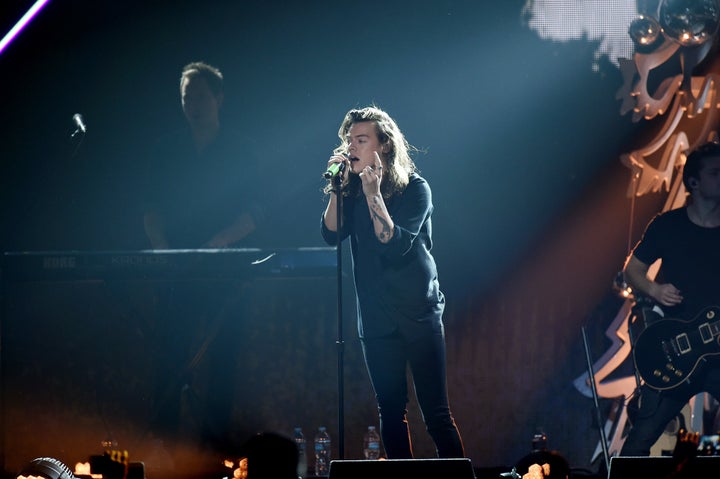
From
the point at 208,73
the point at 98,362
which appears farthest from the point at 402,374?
the point at 208,73

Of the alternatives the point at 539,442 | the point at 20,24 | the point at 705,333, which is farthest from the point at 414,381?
the point at 20,24

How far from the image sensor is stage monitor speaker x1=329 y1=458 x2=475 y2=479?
332cm

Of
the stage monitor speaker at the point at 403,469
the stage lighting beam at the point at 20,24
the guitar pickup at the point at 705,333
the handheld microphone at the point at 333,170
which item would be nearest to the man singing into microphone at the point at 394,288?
the handheld microphone at the point at 333,170

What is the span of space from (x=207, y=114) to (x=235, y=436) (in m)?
2.09

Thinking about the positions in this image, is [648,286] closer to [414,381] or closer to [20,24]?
[414,381]

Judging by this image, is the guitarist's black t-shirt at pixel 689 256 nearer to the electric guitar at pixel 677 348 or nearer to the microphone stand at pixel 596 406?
the electric guitar at pixel 677 348

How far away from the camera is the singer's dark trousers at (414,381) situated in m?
4.61

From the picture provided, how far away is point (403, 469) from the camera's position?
332 centimetres

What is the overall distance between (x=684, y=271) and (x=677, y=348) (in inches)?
18.8

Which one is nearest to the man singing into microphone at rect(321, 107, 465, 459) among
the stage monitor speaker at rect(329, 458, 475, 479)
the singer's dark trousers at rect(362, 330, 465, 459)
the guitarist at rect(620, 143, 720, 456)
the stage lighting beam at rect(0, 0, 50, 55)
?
the singer's dark trousers at rect(362, 330, 465, 459)

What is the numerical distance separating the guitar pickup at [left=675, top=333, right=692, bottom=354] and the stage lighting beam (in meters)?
4.12

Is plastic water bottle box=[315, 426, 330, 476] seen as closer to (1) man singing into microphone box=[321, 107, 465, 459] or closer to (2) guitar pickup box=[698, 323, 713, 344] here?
(1) man singing into microphone box=[321, 107, 465, 459]

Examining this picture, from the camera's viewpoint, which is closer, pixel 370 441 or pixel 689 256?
pixel 689 256

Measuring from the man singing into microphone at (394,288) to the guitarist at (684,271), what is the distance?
1485 mm
